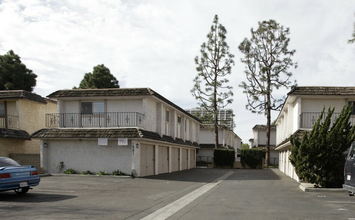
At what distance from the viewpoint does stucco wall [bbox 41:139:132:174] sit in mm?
22484

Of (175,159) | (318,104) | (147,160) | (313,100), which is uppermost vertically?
(313,100)

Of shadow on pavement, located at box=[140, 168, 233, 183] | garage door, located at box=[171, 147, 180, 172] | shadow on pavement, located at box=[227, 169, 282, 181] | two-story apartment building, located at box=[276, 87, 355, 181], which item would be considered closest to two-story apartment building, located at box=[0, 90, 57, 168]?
shadow on pavement, located at box=[140, 168, 233, 183]

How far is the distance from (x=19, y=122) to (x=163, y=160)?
11.5m

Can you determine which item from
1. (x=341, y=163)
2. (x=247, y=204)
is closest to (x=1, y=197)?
(x=247, y=204)

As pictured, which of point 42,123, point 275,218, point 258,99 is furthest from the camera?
point 258,99

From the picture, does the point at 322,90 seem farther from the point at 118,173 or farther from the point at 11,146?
the point at 11,146

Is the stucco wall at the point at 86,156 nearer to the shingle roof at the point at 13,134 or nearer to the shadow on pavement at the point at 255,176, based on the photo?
the shingle roof at the point at 13,134

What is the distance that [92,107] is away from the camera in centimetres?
2422

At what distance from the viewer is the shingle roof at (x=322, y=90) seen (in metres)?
20.9

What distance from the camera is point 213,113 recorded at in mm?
44438

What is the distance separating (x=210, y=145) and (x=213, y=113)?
9628 millimetres

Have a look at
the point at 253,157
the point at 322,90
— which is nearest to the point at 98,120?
the point at 322,90

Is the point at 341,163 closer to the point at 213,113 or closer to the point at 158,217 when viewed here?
the point at 158,217

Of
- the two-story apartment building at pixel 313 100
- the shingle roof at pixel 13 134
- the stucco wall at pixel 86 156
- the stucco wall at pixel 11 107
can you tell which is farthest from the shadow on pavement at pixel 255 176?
the stucco wall at pixel 11 107
